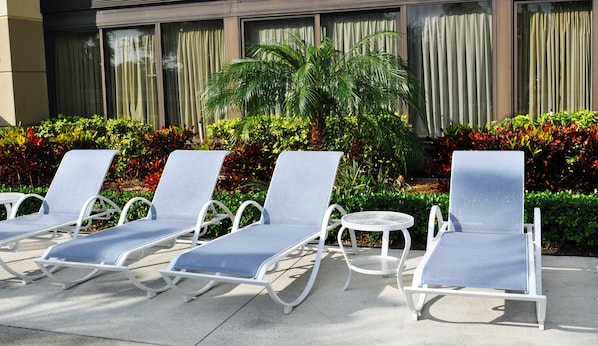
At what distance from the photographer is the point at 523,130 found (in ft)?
27.8

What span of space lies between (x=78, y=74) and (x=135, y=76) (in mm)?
1340

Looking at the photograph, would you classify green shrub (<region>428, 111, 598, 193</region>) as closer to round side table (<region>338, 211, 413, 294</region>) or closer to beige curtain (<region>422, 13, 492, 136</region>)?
beige curtain (<region>422, 13, 492, 136</region>)

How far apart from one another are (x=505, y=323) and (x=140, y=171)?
731 centimetres

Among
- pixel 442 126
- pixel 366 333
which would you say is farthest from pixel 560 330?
pixel 442 126

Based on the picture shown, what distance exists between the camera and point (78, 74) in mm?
13227

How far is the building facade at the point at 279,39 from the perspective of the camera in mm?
10414

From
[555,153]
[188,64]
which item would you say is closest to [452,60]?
[555,153]

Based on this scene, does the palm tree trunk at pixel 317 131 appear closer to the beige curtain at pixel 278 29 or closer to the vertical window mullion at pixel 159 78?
the beige curtain at pixel 278 29

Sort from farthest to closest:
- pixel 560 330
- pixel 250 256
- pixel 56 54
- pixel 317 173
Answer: pixel 56 54
pixel 317 173
pixel 250 256
pixel 560 330

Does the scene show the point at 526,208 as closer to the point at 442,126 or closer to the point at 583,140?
the point at 583,140

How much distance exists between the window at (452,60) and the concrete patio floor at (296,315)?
15.1ft

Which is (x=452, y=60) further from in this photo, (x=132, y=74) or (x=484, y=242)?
(x=132, y=74)

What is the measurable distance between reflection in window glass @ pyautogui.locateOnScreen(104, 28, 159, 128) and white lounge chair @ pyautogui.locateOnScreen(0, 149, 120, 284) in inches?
181

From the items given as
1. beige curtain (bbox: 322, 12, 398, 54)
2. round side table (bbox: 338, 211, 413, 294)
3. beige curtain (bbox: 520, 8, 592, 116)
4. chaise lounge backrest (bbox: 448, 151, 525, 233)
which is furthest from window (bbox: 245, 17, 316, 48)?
round side table (bbox: 338, 211, 413, 294)
